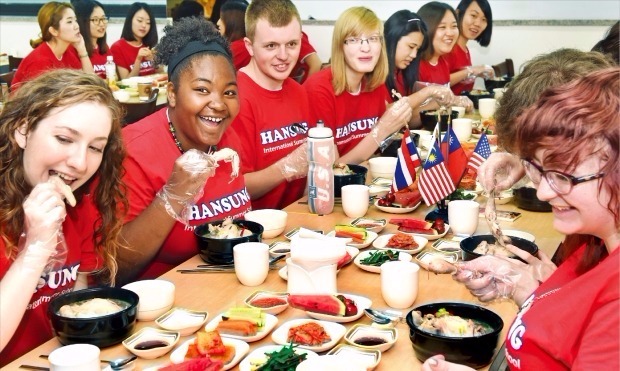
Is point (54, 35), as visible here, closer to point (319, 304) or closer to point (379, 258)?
point (379, 258)

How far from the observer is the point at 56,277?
210 centimetres

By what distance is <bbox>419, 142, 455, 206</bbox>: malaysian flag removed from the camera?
285 cm

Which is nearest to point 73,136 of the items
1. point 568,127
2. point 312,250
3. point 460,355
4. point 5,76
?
point 312,250

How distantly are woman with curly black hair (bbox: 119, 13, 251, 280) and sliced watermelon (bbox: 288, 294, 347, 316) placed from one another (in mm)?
626

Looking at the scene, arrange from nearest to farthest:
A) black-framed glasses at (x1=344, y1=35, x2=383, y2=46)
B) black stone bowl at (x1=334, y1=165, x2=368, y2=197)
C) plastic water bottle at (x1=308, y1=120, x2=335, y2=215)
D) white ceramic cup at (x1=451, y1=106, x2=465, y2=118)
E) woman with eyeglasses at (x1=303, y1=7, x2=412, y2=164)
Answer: plastic water bottle at (x1=308, y1=120, x2=335, y2=215)
black stone bowl at (x1=334, y1=165, x2=368, y2=197)
woman with eyeglasses at (x1=303, y1=7, x2=412, y2=164)
black-framed glasses at (x1=344, y1=35, x2=383, y2=46)
white ceramic cup at (x1=451, y1=106, x2=465, y2=118)

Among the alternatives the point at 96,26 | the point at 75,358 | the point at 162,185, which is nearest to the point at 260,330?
the point at 75,358

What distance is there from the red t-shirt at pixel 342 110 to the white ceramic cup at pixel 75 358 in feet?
7.67

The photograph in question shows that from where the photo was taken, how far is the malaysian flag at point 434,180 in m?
2.85

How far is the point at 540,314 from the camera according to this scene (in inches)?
58.9

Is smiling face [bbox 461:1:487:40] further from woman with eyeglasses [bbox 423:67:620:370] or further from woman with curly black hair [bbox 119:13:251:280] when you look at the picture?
woman with eyeglasses [bbox 423:67:620:370]

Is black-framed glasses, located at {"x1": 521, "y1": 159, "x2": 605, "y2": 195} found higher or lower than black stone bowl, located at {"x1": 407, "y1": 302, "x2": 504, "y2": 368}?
higher

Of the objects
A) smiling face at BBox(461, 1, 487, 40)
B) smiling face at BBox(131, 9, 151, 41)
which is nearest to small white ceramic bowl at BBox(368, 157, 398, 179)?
smiling face at BBox(461, 1, 487, 40)

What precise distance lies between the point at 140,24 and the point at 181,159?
18.2 feet

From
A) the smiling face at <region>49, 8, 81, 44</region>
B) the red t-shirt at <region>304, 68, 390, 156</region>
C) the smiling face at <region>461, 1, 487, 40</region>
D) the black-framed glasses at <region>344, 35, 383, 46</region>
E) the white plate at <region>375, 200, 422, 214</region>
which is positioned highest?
the smiling face at <region>49, 8, 81, 44</region>
